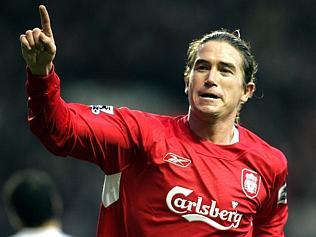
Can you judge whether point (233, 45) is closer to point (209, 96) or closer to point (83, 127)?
point (209, 96)

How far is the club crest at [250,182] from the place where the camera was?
14.5 ft

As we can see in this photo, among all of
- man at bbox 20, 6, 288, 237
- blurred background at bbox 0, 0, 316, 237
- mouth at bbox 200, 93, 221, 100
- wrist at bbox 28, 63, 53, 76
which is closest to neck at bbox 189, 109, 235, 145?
man at bbox 20, 6, 288, 237

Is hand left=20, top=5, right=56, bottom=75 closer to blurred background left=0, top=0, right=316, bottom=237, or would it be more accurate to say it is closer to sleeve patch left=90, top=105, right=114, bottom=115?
sleeve patch left=90, top=105, right=114, bottom=115

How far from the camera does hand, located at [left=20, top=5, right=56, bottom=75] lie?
3668 millimetres

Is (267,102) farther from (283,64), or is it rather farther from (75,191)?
(75,191)

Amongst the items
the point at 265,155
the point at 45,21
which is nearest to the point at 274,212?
the point at 265,155

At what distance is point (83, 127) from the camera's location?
400 cm

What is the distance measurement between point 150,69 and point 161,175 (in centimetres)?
711

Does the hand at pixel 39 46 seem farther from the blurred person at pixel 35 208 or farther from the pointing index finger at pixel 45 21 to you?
the blurred person at pixel 35 208

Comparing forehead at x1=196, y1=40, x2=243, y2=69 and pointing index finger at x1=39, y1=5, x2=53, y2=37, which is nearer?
pointing index finger at x1=39, y1=5, x2=53, y2=37

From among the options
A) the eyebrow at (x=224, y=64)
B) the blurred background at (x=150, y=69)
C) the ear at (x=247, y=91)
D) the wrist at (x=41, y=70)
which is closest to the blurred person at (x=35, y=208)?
the wrist at (x=41, y=70)

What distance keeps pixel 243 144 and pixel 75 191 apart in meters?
5.97

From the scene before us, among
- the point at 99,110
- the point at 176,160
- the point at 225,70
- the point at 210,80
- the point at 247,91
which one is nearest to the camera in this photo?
the point at 99,110

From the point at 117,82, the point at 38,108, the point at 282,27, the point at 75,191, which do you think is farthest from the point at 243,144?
the point at 282,27
